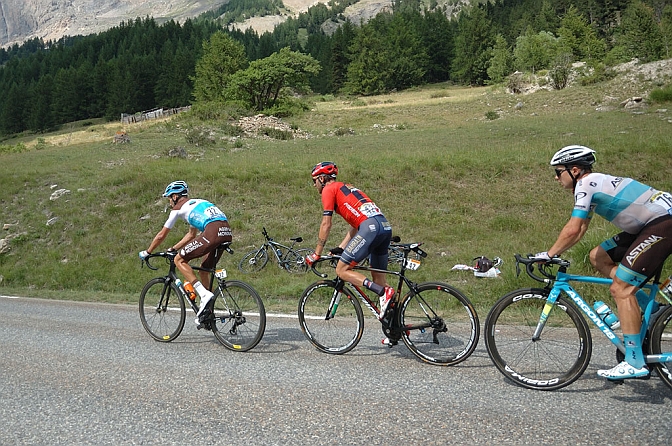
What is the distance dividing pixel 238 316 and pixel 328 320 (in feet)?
3.88

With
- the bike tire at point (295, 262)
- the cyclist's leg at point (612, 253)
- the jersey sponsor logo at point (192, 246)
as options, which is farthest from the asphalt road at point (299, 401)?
the bike tire at point (295, 262)

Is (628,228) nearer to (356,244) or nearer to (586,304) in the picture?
(586,304)

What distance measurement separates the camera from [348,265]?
6.59 m

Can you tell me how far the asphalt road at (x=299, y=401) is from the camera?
4262mm

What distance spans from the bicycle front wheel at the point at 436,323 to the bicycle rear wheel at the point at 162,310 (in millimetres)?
3264

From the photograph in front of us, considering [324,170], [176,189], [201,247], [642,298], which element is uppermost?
[324,170]

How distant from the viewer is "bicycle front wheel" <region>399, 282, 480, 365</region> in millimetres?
5930

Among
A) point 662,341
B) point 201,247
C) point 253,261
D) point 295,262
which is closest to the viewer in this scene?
point 662,341

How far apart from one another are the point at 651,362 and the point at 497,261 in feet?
4.91

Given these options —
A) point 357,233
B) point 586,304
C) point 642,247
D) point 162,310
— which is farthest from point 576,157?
point 162,310

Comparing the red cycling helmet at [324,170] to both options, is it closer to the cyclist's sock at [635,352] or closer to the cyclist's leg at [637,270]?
the cyclist's leg at [637,270]

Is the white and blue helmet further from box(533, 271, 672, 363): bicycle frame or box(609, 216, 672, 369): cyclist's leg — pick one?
box(609, 216, 672, 369): cyclist's leg

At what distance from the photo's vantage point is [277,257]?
16422mm

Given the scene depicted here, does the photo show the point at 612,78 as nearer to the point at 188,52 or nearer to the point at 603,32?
the point at 603,32
